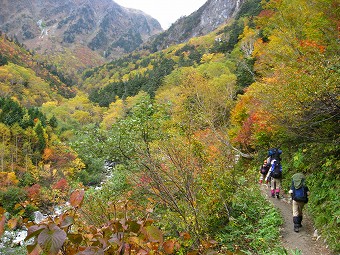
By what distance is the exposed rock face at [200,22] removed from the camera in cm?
13688

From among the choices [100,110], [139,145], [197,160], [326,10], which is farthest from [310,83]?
[100,110]

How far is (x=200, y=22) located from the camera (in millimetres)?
153375

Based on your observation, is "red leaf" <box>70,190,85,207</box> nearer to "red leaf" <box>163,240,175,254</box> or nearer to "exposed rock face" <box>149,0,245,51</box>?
"red leaf" <box>163,240,175,254</box>

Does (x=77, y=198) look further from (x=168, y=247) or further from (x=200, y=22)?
(x=200, y=22)

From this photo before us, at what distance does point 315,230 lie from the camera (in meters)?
7.21

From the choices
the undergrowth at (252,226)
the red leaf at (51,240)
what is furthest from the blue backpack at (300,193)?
the red leaf at (51,240)

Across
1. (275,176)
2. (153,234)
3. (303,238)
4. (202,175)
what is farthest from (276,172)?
(153,234)

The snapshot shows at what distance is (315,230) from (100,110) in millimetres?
71205

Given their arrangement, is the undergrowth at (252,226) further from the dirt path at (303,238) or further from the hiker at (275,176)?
the hiker at (275,176)

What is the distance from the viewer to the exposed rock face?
13688cm

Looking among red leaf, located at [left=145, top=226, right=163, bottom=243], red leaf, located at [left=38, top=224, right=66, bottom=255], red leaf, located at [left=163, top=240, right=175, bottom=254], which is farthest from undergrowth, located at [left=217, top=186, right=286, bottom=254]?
red leaf, located at [left=38, top=224, right=66, bottom=255]

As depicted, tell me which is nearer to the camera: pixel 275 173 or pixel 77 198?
pixel 77 198

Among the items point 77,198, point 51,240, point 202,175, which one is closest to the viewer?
point 51,240

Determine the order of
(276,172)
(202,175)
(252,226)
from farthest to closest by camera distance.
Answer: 1. (276,172)
2. (252,226)
3. (202,175)
